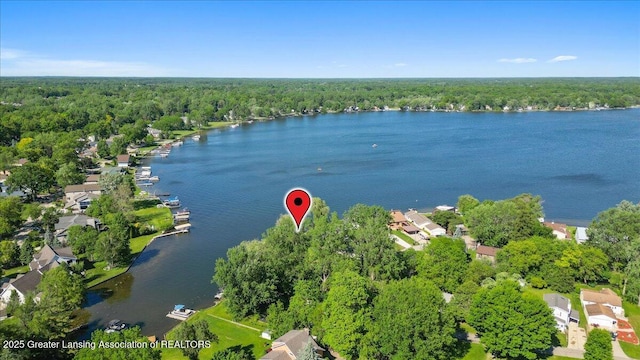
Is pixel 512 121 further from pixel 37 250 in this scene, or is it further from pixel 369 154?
pixel 37 250

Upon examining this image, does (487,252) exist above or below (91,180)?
below

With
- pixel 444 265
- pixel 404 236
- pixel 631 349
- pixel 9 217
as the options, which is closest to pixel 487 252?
pixel 444 265

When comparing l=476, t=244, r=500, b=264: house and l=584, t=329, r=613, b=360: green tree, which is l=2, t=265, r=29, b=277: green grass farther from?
l=584, t=329, r=613, b=360: green tree

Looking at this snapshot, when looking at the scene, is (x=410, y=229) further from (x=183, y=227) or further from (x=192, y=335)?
(x=192, y=335)

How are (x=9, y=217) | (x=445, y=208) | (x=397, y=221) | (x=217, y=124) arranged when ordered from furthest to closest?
(x=217, y=124) < (x=445, y=208) < (x=397, y=221) < (x=9, y=217)

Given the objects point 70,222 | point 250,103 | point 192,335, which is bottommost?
point 192,335

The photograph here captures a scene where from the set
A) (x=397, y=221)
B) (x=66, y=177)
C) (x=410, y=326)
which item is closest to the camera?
(x=410, y=326)

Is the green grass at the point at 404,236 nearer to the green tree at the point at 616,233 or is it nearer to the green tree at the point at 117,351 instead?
the green tree at the point at 616,233

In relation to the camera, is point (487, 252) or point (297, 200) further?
point (487, 252)

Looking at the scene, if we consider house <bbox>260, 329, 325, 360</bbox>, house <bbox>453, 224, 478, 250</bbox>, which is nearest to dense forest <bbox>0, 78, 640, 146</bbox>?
house <bbox>453, 224, 478, 250</bbox>
